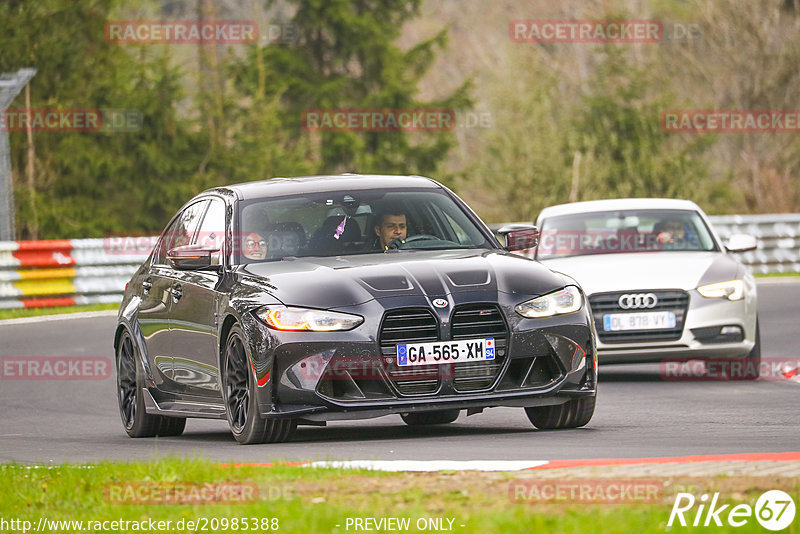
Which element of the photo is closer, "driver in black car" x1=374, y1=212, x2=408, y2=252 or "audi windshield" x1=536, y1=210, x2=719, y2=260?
"driver in black car" x1=374, y1=212, x2=408, y2=252

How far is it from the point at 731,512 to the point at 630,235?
1027 centimetres

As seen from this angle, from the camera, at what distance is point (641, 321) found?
14.4m

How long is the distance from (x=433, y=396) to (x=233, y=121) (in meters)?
28.2

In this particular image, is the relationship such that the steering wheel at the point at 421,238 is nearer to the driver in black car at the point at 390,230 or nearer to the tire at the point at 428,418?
the driver in black car at the point at 390,230

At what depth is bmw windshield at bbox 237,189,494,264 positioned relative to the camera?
1013 cm

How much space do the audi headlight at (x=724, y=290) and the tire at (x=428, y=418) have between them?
3.99 metres

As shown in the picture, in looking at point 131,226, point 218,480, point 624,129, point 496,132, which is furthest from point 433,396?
point 624,129

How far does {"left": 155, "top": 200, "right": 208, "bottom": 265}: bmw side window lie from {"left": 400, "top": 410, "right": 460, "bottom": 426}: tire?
6.46 ft

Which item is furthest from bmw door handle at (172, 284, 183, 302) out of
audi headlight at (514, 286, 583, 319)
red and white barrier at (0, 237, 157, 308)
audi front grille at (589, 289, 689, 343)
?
red and white barrier at (0, 237, 157, 308)

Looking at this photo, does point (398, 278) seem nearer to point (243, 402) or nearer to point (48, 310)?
point (243, 402)

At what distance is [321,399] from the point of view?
9031 millimetres

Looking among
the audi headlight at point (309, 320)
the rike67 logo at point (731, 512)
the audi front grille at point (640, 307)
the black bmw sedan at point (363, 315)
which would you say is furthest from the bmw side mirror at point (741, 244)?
the rike67 logo at point (731, 512)

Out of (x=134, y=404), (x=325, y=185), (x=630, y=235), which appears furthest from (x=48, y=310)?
(x=325, y=185)

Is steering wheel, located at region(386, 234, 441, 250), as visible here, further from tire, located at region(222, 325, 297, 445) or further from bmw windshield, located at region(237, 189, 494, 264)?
tire, located at region(222, 325, 297, 445)
